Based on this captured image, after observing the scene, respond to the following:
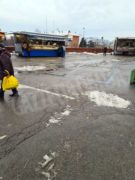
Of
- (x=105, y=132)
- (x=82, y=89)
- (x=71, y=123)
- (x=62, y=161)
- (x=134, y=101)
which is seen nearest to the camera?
(x=62, y=161)

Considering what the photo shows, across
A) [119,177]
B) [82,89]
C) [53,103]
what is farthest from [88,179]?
[82,89]

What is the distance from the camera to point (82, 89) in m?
7.57

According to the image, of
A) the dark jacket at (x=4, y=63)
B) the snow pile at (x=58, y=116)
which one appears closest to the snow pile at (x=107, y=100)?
the snow pile at (x=58, y=116)

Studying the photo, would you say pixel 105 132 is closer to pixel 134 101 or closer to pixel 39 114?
pixel 39 114

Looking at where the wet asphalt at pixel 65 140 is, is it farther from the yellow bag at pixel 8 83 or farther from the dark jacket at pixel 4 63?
the dark jacket at pixel 4 63

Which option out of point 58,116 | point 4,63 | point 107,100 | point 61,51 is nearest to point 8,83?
point 4,63

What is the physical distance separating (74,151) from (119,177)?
88 cm

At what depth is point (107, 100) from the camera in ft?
20.1

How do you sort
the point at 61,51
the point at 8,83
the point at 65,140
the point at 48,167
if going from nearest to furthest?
the point at 48,167 < the point at 65,140 < the point at 8,83 < the point at 61,51

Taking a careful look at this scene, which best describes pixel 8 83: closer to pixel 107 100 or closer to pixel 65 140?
pixel 65 140

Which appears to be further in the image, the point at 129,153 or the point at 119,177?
the point at 129,153

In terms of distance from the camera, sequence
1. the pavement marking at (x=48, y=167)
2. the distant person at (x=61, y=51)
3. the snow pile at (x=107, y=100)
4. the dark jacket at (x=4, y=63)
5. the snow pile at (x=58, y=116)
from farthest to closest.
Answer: the distant person at (x=61, y=51), the dark jacket at (x=4, y=63), the snow pile at (x=107, y=100), the snow pile at (x=58, y=116), the pavement marking at (x=48, y=167)

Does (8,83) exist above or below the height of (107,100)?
above

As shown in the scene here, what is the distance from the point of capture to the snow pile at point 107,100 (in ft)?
18.7
